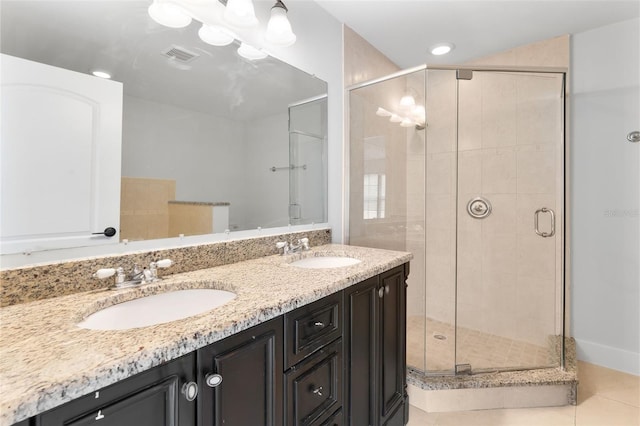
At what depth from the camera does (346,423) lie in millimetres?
1205

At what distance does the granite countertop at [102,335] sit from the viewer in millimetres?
478

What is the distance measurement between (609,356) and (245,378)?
2.70m

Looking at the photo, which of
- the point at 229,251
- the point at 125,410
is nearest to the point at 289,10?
the point at 229,251

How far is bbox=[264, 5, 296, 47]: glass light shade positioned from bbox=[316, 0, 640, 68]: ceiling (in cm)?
60

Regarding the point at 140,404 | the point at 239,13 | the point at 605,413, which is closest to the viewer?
the point at 140,404

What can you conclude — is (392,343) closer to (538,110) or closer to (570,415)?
(570,415)

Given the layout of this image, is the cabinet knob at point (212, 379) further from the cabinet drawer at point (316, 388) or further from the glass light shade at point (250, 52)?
the glass light shade at point (250, 52)

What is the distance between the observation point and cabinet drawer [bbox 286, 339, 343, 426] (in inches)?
37.0

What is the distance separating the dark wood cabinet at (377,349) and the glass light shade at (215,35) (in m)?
1.22

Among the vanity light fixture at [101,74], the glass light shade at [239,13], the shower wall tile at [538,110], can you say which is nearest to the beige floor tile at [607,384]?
the shower wall tile at [538,110]

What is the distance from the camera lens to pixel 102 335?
0.65 meters

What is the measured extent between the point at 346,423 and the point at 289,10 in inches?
81.1

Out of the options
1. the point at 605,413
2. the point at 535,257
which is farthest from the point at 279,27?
the point at 605,413

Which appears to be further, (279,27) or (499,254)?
(499,254)
